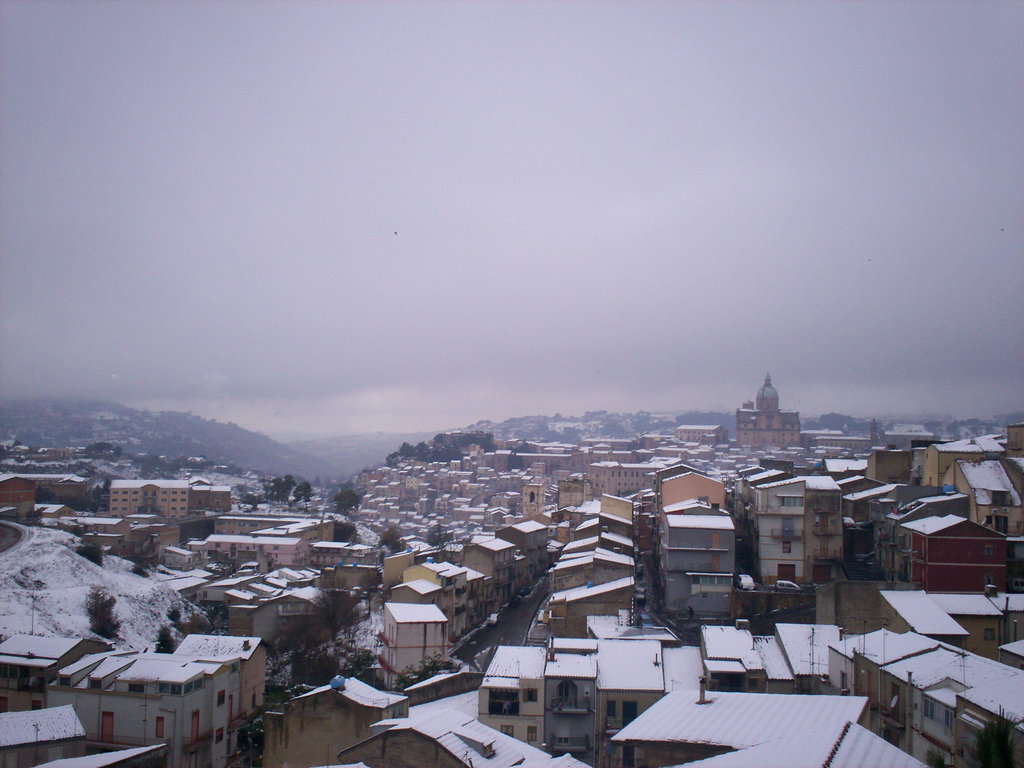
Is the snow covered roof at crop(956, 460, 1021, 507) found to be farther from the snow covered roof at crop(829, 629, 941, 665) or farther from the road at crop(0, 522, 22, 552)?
the road at crop(0, 522, 22, 552)

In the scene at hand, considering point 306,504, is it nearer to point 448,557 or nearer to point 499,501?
point 499,501

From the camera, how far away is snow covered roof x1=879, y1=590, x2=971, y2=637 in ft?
33.1

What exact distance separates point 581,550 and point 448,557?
5545 mm

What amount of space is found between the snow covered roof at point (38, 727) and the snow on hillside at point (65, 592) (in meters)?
7.35

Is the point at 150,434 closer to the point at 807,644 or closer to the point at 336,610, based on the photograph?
the point at 336,610

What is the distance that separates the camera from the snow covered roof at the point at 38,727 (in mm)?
9289

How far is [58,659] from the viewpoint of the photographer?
12.3 metres

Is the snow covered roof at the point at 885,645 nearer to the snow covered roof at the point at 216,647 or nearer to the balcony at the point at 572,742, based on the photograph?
the balcony at the point at 572,742

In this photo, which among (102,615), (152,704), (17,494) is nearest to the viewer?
(152,704)

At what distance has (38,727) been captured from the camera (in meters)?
9.62

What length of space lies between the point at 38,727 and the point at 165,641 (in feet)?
26.6

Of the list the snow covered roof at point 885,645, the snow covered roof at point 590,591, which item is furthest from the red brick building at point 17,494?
the snow covered roof at point 885,645

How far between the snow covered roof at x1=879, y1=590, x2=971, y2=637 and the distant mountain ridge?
237ft

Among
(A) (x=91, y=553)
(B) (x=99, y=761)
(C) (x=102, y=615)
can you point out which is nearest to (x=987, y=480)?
(B) (x=99, y=761)
